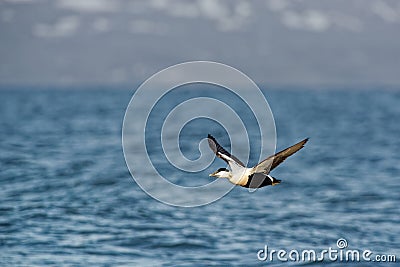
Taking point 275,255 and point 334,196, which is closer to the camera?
point 275,255

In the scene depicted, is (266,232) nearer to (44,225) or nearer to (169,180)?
(44,225)

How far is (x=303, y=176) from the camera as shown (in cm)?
4456

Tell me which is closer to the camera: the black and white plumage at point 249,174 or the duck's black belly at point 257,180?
the black and white plumage at point 249,174

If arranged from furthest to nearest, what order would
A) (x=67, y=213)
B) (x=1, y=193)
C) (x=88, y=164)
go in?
(x=88, y=164) → (x=1, y=193) → (x=67, y=213)

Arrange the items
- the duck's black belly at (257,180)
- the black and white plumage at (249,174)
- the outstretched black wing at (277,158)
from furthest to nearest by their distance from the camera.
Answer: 1. the duck's black belly at (257,180)
2. the black and white plumage at (249,174)
3. the outstretched black wing at (277,158)

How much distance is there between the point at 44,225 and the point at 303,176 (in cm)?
1928

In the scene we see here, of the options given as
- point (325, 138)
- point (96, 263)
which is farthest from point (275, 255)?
point (325, 138)

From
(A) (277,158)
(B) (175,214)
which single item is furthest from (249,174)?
(B) (175,214)

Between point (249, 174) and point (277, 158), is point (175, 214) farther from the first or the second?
point (277, 158)

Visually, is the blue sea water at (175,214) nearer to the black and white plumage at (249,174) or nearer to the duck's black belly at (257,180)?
the black and white plumage at (249,174)

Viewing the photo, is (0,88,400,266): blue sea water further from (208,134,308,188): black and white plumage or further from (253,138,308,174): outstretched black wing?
(253,138,308,174): outstretched black wing

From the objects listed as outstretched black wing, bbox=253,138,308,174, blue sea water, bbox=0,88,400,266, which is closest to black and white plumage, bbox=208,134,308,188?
outstretched black wing, bbox=253,138,308,174

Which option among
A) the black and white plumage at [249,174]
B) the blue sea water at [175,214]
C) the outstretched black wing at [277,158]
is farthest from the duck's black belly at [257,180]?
the blue sea water at [175,214]

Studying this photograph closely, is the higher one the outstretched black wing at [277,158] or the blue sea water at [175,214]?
the blue sea water at [175,214]
